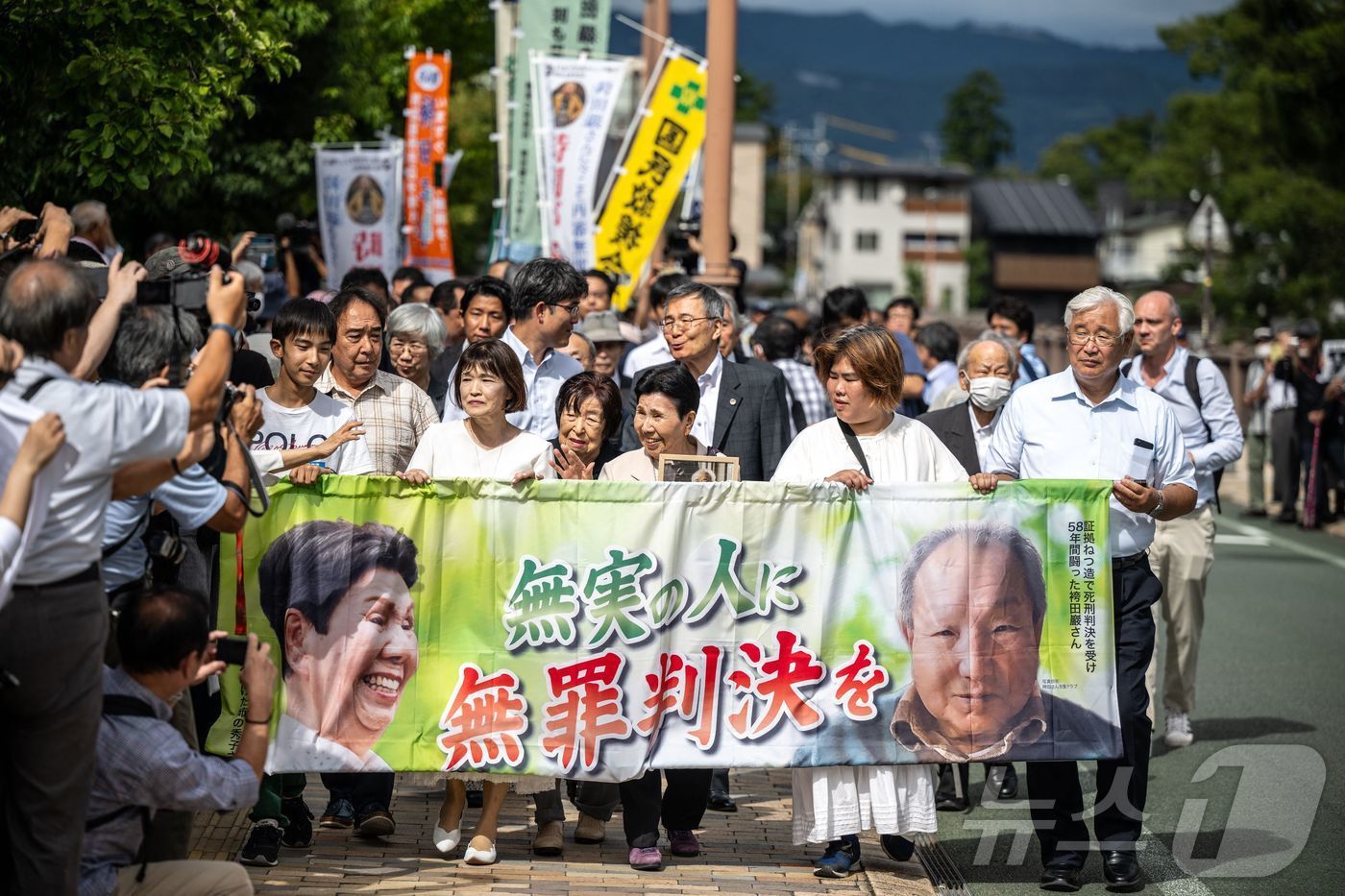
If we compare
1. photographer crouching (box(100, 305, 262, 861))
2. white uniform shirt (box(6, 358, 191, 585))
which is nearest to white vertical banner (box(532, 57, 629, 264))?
photographer crouching (box(100, 305, 262, 861))

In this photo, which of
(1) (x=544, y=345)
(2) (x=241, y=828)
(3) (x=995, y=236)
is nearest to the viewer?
(2) (x=241, y=828)

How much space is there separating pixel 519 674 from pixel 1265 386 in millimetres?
15072

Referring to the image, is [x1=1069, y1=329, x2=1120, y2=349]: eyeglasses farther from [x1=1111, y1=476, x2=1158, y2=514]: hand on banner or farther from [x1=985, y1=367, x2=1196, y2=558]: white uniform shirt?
[x1=1111, y1=476, x2=1158, y2=514]: hand on banner

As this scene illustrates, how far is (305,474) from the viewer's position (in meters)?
5.79

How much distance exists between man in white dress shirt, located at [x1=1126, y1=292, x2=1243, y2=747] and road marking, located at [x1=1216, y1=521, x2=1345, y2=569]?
707 cm

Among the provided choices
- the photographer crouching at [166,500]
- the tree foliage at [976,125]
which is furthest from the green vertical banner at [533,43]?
the tree foliage at [976,125]

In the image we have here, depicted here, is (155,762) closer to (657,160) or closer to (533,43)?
(657,160)

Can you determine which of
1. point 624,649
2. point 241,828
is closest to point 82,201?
point 241,828

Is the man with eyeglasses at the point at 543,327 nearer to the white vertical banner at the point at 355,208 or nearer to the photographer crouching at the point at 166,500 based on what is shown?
the photographer crouching at the point at 166,500

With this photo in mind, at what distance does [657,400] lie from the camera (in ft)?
21.1

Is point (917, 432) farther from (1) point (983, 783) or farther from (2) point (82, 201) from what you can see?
(2) point (82, 201)

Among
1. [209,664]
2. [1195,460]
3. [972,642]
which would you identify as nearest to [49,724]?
[209,664]

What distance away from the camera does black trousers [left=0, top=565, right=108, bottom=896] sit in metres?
4.00

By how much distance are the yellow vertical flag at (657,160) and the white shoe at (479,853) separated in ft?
24.6
